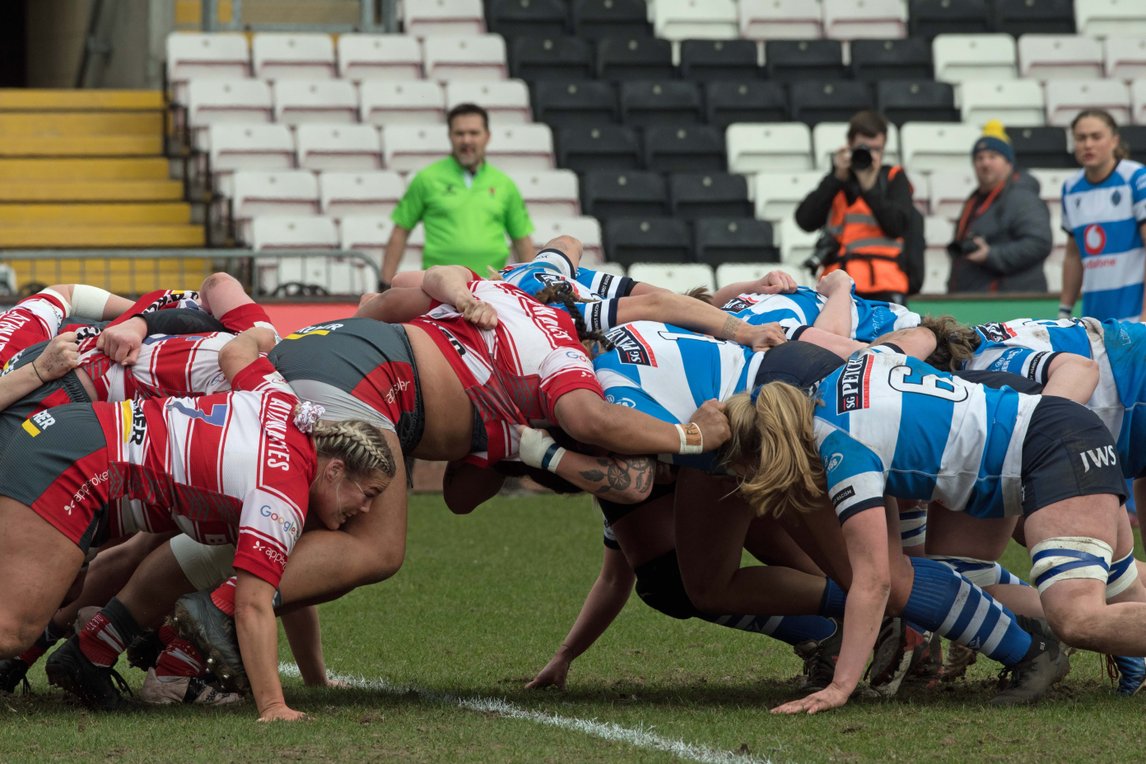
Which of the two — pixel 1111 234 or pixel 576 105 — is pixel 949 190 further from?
pixel 1111 234

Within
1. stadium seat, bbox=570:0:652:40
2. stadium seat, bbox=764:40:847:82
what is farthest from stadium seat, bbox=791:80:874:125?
stadium seat, bbox=570:0:652:40

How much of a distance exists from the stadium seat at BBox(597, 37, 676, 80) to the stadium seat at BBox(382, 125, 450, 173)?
1882 millimetres

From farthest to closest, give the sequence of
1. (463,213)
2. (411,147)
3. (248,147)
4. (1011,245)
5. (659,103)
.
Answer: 1. (659,103)
2. (411,147)
3. (248,147)
4. (1011,245)
5. (463,213)

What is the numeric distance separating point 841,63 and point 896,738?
1196cm

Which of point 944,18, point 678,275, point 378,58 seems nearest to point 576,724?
point 678,275

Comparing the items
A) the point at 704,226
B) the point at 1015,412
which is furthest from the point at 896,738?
the point at 704,226

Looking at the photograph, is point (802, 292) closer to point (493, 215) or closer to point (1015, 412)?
point (1015, 412)

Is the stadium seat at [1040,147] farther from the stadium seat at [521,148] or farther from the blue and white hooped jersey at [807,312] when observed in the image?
the blue and white hooped jersey at [807,312]

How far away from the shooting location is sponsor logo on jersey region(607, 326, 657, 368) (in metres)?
5.21

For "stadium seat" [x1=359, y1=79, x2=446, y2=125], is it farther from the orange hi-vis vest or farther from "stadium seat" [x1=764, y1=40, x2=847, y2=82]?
the orange hi-vis vest

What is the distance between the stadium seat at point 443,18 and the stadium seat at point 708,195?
2.84 meters

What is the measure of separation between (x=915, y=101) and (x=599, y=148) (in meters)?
3.09

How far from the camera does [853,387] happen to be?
Result: 4.89 metres

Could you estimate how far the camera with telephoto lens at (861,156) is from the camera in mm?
10016
